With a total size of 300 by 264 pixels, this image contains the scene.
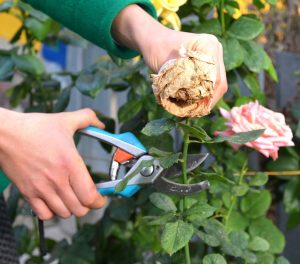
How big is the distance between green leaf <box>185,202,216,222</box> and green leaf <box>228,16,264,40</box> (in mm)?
450

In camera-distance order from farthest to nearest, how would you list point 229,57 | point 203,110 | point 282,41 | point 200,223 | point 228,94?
point 282,41 → point 228,94 → point 229,57 → point 200,223 → point 203,110

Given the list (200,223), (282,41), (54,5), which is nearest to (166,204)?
(200,223)

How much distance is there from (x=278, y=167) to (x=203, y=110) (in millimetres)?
704

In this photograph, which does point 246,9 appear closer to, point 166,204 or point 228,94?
point 228,94

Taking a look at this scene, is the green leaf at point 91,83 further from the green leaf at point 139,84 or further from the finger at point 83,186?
the finger at point 83,186

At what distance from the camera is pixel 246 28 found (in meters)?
1.11

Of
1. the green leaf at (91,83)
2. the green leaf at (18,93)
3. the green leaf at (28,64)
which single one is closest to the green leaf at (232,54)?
the green leaf at (91,83)

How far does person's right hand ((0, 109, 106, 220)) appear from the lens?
0.72 metres

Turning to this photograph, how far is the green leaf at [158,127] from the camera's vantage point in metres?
0.73

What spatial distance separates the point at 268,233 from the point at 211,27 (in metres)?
0.46

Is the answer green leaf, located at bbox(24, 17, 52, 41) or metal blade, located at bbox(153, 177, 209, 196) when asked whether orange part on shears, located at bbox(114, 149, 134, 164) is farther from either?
green leaf, located at bbox(24, 17, 52, 41)

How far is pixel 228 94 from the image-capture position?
1.27 meters

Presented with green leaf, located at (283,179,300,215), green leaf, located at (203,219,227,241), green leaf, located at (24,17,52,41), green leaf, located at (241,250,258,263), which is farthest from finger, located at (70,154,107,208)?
green leaf, located at (24,17,52,41)

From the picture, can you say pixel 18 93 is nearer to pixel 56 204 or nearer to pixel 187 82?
pixel 56 204
